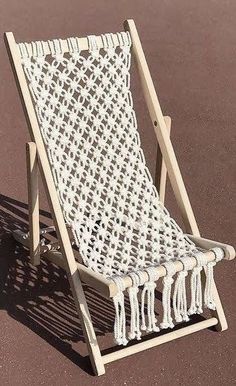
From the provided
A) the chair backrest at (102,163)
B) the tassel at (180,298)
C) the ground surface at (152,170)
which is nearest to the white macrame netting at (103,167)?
the chair backrest at (102,163)

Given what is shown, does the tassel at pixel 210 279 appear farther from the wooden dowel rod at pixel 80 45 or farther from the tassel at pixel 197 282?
the wooden dowel rod at pixel 80 45

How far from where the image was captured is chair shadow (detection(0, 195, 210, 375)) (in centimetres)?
264

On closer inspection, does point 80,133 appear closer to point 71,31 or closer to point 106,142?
point 106,142

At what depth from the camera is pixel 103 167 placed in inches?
111

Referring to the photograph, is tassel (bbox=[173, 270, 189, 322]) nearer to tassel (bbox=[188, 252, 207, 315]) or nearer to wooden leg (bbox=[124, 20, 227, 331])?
tassel (bbox=[188, 252, 207, 315])

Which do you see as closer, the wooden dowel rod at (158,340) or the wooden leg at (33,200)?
the wooden dowel rod at (158,340)

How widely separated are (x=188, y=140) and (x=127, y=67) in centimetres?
152

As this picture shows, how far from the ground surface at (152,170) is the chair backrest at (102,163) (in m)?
0.40

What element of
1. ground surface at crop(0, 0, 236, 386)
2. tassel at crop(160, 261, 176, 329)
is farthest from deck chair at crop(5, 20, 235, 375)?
ground surface at crop(0, 0, 236, 386)

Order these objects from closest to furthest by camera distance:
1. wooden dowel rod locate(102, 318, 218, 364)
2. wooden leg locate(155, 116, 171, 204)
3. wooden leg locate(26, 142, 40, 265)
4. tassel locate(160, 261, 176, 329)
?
tassel locate(160, 261, 176, 329)
wooden dowel rod locate(102, 318, 218, 364)
wooden leg locate(26, 142, 40, 265)
wooden leg locate(155, 116, 171, 204)

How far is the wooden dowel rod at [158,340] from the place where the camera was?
2.43m

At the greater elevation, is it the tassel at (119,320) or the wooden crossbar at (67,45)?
the wooden crossbar at (67,45)

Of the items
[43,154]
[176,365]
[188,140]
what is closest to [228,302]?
[176,365]

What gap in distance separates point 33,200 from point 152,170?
138cm
